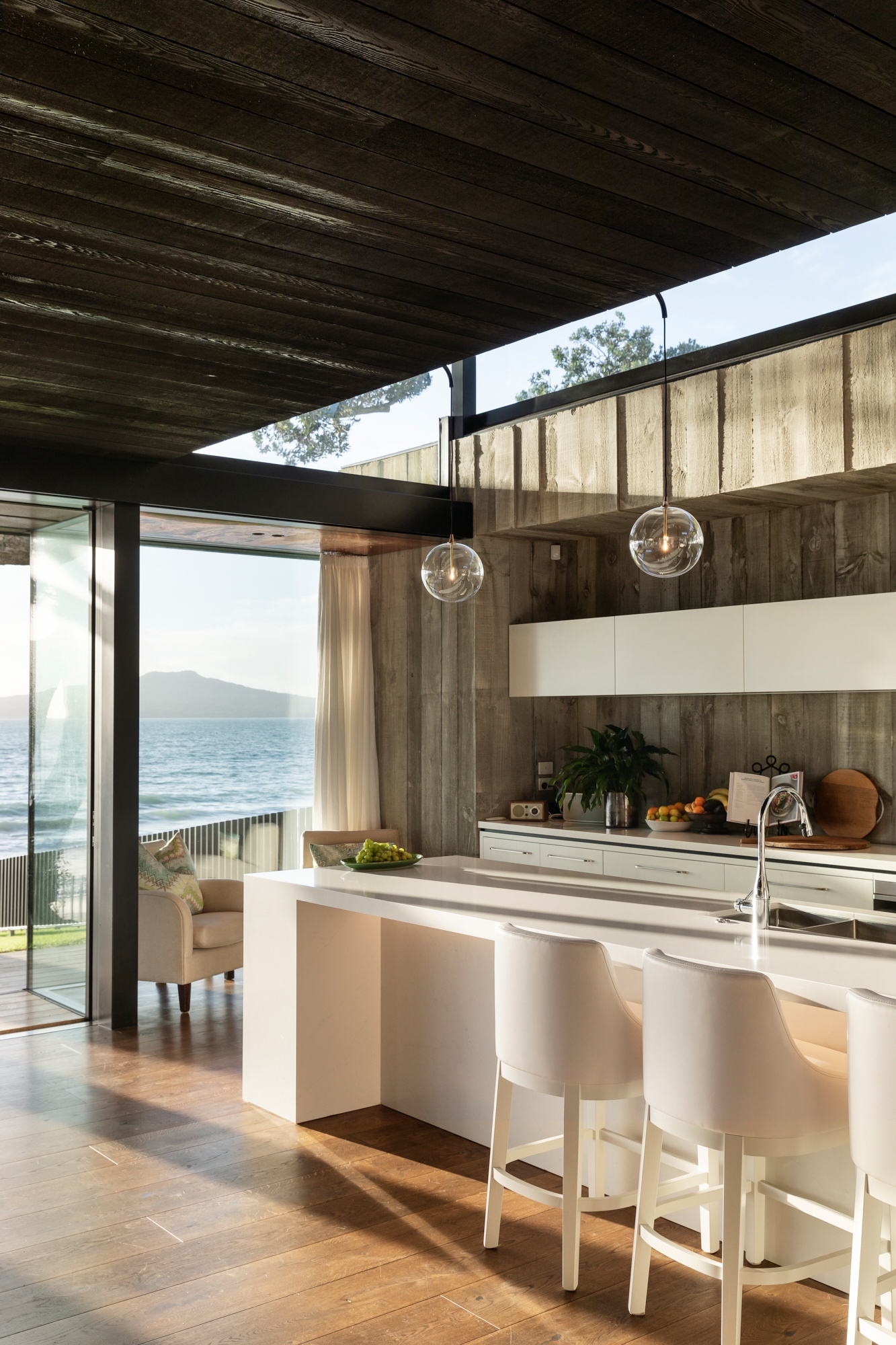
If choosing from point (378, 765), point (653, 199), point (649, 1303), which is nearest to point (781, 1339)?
point (649, 1303)

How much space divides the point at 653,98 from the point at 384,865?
313 cm

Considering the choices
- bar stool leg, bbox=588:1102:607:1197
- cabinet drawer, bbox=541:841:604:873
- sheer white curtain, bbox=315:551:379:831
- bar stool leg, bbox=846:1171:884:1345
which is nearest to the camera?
bar stool leg, bbox=846:1171:884:1345

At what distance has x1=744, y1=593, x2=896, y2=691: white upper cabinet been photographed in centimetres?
504

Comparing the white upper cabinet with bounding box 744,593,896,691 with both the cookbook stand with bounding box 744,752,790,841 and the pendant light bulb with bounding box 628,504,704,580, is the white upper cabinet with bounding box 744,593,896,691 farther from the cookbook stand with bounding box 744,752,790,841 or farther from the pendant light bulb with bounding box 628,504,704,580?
the pendant light bulb with bounding box 628,504,704,580

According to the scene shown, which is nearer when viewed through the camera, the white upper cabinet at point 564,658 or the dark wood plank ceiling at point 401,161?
the dark wood plank ceiling at point 401,161

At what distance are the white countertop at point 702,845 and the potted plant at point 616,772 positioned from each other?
131mm

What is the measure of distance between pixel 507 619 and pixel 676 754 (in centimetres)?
127

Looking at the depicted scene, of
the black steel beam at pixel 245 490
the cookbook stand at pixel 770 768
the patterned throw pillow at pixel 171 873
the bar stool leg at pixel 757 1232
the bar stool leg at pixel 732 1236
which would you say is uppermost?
the black steel beam at pixel 245 490


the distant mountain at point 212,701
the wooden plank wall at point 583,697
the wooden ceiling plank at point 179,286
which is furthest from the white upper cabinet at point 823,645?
the distant mountain at point 212,701

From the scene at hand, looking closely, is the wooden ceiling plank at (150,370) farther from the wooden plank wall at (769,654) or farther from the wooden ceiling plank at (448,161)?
the wooden plank wall at (769,654)

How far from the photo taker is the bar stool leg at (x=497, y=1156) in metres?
3.23

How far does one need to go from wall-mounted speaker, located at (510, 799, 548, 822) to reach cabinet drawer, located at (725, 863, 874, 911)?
157 centimetres

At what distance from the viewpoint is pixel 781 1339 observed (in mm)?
2771

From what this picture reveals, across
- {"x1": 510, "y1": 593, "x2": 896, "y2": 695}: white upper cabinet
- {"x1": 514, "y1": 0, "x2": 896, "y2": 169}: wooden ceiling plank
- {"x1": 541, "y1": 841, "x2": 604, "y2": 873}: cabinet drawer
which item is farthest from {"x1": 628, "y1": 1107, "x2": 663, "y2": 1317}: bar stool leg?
{"x1": 541, "y1": 841, "x2": 604, "y2": 873}: cabinet drawer
